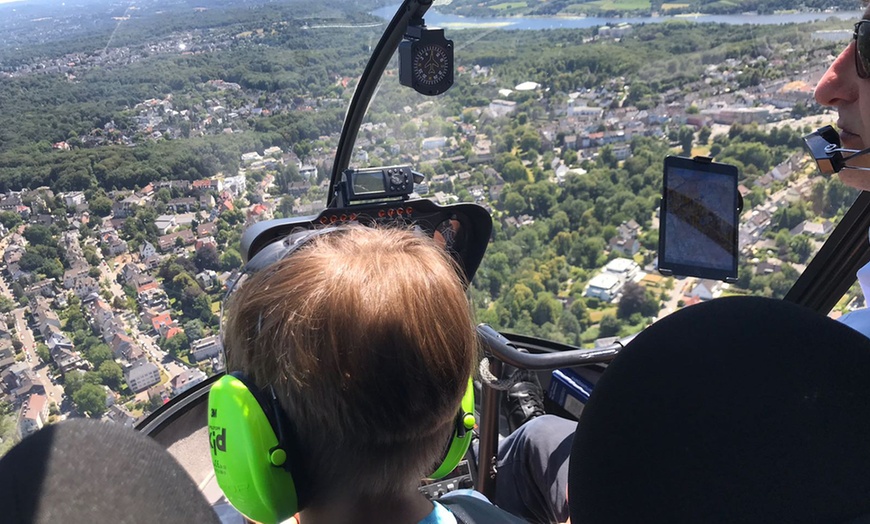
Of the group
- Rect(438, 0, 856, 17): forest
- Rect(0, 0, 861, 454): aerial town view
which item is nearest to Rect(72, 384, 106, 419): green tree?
Rect(0, 0, 861, 454): aerial town view

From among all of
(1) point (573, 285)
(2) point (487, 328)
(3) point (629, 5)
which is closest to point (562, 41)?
(3) point (629, 5)

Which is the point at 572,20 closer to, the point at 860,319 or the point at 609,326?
the point at 609,326

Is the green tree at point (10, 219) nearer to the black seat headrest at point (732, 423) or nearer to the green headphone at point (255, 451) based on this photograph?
the green headphone at point (255, 451)

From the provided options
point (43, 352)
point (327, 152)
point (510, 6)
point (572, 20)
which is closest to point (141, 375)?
point (43, 352)

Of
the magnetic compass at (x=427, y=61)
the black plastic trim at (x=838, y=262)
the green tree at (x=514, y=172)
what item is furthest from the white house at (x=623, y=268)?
the magnetic compass at (x=427, y=61)

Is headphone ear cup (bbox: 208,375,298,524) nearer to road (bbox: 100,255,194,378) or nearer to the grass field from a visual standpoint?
road (bbox: 100,255,194,378)

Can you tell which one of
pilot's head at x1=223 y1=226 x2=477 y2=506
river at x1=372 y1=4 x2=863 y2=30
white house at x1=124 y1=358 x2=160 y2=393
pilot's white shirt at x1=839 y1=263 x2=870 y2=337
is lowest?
white house at x1=124 y1=358 x2=160 y2=393

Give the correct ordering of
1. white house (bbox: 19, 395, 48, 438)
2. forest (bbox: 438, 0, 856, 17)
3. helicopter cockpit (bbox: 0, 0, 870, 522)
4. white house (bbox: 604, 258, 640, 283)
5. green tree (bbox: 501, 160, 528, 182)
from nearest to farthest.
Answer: helicopter cockpit (bbox: 0, 0, 870, 522), white house (bbox: 19, 395, 48, 438), forest (bbox: 438, 0, 856, 17), white house (bbox: 604, 258, 640, 283), green tree (bbox: 501, 160, 528, 182)

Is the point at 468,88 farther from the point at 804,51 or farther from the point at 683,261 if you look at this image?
the point at 683,261
